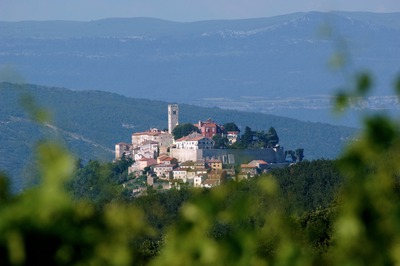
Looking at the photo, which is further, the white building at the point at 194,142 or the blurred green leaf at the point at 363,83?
the white building at the point at 194,142

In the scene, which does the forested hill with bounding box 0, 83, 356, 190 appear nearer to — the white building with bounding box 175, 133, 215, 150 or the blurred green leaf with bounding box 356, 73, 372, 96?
the white building with bounding box 175, 133, 215, 150

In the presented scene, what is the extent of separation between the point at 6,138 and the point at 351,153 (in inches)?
4229

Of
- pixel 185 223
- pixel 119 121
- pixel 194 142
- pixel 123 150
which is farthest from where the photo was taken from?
pixel 119 121

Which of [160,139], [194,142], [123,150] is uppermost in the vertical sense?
[194,142]

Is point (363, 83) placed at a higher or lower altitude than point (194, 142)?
higher

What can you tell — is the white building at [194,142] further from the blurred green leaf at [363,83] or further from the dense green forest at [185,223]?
the dense green forest at [185,223]

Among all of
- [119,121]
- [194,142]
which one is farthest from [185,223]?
[119,121]

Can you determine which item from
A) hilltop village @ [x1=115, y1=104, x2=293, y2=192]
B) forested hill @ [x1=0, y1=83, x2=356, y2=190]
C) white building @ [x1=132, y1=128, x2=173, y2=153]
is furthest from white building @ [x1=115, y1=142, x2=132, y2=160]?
forested hill @ [x1=0, y1=83, x2=356, y2=190]

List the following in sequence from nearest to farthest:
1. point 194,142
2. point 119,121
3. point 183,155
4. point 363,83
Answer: point 363,83, point 194,142, point 183,155, point 119,121

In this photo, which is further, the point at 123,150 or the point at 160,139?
the point at 123,150

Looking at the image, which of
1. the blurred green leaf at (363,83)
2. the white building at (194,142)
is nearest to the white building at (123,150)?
the white building at (194,142)

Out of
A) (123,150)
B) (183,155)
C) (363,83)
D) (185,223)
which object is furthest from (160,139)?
(185,223)

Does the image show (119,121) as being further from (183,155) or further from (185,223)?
(185,223)

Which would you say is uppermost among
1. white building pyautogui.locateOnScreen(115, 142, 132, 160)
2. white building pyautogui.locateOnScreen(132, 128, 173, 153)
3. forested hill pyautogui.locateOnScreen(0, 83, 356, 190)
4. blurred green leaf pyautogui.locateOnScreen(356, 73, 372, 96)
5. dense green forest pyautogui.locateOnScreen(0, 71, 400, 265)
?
blurred green leaf pyautogui.locateOnScreen(356, 73, 372, 96)
